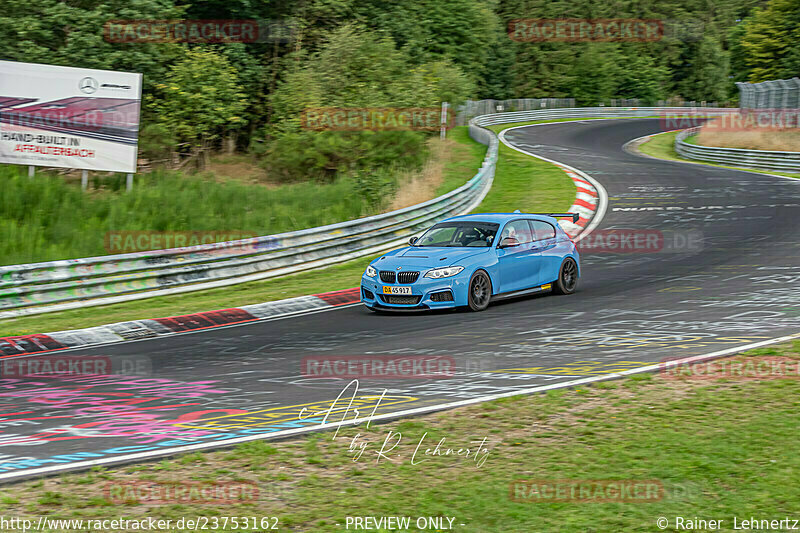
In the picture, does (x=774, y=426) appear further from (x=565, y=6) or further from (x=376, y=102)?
(x=565, y=6)

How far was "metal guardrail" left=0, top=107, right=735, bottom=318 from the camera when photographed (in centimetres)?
1443

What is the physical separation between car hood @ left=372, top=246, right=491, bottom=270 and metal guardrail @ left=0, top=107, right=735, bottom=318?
195 inches

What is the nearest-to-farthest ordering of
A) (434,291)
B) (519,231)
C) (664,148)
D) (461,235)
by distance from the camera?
(434,291) → (461,235) → (519,231) → (664,148)

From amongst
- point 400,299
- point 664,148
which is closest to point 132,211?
point 400,299

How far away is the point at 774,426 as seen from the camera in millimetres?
6492

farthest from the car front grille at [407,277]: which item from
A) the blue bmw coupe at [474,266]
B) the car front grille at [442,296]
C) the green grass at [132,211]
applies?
the green grass at [132,211]

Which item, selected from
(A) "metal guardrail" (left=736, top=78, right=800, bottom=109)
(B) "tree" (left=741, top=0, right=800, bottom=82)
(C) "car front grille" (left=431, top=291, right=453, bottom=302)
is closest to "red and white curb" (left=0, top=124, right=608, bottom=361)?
(C) "car front grille" (left=431, top=291, right=453, bottom=302)

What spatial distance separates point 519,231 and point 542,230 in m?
0.61

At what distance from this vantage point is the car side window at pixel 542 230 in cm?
1410

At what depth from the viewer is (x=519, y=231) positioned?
13.9m

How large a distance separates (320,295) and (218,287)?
275 centimetres

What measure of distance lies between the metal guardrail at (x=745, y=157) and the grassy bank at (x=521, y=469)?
27873mm

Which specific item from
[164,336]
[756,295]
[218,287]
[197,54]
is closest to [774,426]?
[756,295]

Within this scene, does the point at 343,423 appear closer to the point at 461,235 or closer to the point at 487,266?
the point at 487,266
